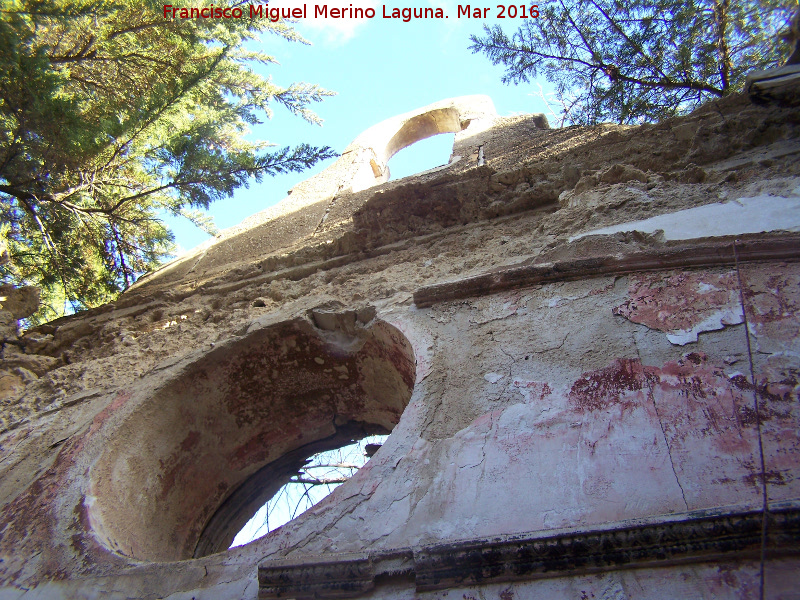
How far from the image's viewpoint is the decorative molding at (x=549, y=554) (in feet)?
4.59

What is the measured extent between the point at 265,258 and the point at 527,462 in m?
3.19

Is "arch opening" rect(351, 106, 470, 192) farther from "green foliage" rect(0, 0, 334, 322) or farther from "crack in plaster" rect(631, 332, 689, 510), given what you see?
"crack in plaster" rect(631, 332, 689, 510)

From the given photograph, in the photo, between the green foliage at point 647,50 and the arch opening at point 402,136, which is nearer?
the green foliage at point 647,50

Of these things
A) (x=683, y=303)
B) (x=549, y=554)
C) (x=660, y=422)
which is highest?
(x=683, y=303)

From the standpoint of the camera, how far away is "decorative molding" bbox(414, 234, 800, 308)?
7.52 ft

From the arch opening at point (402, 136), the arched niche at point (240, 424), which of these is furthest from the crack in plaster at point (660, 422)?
the arch opening at point (402, 136)

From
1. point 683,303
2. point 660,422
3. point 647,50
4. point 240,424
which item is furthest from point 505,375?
point 647,50

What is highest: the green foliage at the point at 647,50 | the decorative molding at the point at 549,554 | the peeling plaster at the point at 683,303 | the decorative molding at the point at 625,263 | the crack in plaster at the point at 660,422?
the green foliage at the point at 647,50

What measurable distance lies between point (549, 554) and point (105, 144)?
18.0 feet

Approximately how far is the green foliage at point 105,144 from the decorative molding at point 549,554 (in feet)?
14.9

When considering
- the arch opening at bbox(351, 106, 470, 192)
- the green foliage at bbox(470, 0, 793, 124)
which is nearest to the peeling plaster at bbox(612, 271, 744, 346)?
the green foliage at bbox(470, 0, 793, 124)

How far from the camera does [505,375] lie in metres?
2.28

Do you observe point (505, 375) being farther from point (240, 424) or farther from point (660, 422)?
point (240, 424)

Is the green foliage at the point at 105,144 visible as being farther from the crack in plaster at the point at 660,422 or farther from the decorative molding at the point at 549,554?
the decorative molding at the point at 549,554
